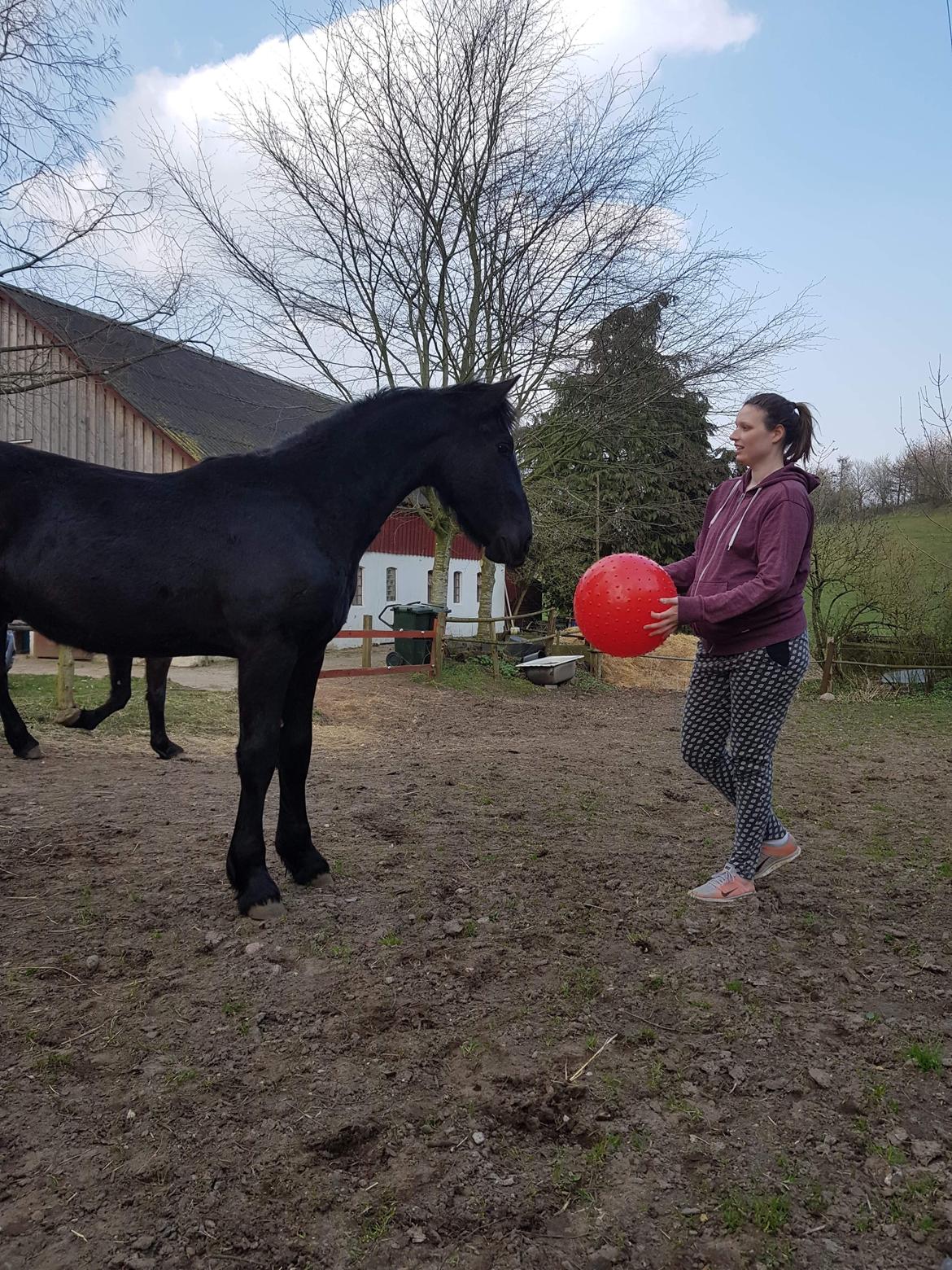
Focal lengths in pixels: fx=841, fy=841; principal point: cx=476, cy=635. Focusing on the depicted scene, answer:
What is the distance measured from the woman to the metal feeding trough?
11.5 metres

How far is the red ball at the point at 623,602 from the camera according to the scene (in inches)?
131

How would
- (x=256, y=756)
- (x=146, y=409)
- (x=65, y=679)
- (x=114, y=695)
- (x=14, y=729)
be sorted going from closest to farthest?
(x=256, y=756) → (x=114, y=695) → (x=14, y=729) → (x=65, y=679) → (x=146, y=409)

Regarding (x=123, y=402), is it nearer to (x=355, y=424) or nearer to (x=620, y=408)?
(x=620, y=408)

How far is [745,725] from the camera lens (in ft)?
11.2

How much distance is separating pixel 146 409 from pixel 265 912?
1741 cm

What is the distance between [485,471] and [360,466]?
0.54 m

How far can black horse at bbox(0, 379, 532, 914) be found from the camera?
11.0 feet

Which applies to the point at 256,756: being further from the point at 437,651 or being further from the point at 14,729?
the point at 437,651

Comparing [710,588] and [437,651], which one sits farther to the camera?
[437,651]

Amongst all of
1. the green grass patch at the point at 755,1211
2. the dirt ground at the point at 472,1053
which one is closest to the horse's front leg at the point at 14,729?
the dirt ground at the point at 472,1053

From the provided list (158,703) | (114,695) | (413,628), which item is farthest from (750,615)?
(413,628)

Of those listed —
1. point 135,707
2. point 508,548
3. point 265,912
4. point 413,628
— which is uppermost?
point 508,548

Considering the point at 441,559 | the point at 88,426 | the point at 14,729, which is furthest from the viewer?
the point at 441,559

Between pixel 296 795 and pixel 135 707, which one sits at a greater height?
pixel 296 795
